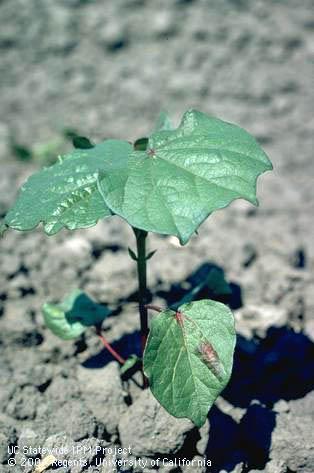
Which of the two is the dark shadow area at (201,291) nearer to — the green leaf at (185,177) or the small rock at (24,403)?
the small rock at (24,403)

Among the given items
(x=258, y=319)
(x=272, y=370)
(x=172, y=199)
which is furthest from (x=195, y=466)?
(x=172, y=199)

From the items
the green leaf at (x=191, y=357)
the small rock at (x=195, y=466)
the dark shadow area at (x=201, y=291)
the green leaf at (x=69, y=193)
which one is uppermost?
the green leaf at (x=69, y=193)

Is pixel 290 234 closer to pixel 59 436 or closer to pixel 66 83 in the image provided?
pixel 59 436

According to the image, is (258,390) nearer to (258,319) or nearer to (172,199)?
(258,319)

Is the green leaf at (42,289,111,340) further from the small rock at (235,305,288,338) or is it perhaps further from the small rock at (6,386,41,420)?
the small rock at (235,305,288,338)

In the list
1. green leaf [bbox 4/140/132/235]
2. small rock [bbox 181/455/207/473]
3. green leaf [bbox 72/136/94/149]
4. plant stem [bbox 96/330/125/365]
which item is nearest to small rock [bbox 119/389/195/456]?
small rock [bbox 181/455/207/473]

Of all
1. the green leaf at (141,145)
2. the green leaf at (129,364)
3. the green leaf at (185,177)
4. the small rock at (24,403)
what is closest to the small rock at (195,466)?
the green leaf at (129,364)
